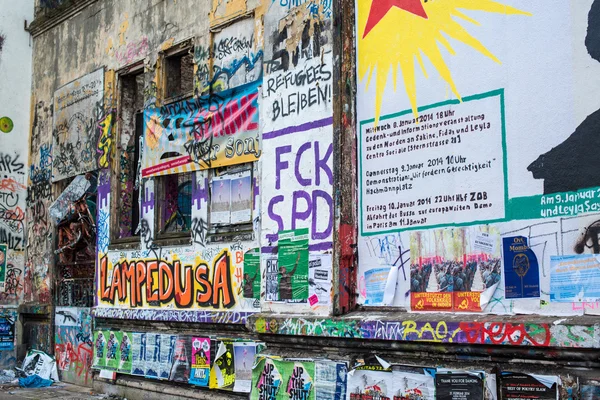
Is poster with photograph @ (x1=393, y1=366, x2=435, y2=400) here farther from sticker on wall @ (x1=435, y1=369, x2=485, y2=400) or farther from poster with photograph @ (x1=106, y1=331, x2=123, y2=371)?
poster with photograph @ (x1=106, y1=331, x2=123, y2=371)

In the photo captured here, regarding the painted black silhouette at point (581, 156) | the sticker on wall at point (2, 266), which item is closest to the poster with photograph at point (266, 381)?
the painted black silhouette at point (581, 156)

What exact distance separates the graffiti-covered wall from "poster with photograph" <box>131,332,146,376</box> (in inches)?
171

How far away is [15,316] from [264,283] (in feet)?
24.9

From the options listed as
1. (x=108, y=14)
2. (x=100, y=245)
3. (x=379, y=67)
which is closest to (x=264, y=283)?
(x=379, y=67)

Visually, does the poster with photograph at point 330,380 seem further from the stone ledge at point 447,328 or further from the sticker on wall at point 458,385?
the sticker on wall at point 458,385

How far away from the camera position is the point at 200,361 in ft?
30.9

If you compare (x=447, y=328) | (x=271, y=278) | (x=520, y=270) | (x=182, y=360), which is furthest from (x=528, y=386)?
(x=182, y=360)

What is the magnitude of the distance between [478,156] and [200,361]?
4777mm

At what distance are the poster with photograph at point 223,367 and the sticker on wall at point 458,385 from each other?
332 cm

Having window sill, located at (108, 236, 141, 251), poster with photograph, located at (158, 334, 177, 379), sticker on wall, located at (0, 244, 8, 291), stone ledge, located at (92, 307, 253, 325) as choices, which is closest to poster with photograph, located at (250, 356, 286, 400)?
stone ledge, located at (92, 307, 253, 325)

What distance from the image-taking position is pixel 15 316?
1388 cm

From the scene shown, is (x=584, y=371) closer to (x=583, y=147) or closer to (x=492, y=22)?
(x=583, y=147)

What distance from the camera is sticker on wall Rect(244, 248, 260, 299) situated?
28.5ft

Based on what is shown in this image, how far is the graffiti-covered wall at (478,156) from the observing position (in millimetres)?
5738
